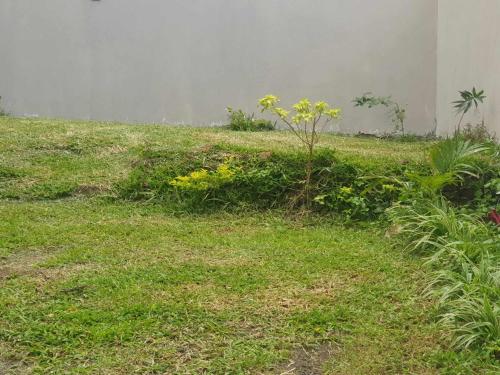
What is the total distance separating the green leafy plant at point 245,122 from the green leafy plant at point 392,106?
1332 mm

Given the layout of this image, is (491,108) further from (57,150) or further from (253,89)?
(57,150)

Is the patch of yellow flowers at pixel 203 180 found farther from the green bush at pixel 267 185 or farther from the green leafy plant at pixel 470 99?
the green leafy plant at pixel 470 99

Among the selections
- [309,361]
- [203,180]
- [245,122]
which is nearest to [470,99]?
[245,122]

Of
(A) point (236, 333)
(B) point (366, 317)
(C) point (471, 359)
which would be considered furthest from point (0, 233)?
(C) point (471, 359)

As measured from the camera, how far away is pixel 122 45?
892 cm

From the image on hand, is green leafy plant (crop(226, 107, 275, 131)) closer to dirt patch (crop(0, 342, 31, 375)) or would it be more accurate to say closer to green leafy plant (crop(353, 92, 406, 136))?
green leafy plant (crop(353, 92, 406, 136))

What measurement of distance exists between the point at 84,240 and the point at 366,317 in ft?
6.99

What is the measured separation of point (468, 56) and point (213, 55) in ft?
11.5

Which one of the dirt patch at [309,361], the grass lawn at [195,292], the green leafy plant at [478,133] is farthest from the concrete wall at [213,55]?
the dirt patch at [309,361]

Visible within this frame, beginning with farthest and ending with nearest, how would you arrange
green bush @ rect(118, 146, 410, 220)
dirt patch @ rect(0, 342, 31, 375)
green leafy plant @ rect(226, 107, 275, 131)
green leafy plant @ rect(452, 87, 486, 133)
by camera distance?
green leafy plant @ rect(226, 107, 275, 131) → green leafy plant @ rect(452, 87, 486, 133) → green bush @ rect(118, 146, 410, 220) → dirt patch @ rect(0, 342, 31, 375)

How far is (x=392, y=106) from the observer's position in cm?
895

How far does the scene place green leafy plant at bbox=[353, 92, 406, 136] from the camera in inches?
349

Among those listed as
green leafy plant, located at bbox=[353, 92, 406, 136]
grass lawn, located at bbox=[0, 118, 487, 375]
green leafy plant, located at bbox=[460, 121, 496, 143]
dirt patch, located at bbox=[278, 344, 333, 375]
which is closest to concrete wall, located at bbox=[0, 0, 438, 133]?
green leafy plant, located at bbox=[353, 92, 406, 136]

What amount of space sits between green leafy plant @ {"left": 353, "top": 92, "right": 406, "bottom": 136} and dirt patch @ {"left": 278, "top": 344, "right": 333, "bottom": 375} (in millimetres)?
6410
